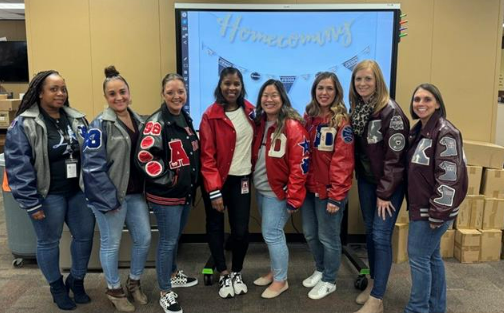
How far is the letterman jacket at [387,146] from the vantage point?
210 centimetres

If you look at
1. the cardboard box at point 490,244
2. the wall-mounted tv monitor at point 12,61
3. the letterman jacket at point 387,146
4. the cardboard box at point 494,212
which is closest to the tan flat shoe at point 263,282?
the letterman jacket at point 387,146

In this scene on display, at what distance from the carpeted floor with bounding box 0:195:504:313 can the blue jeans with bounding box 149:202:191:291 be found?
268mm

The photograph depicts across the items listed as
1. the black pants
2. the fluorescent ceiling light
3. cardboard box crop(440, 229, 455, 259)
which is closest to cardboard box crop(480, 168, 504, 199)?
cardboard box crop(440, 229, 455, 259)

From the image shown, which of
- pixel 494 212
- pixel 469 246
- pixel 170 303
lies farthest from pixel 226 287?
pixel 494 212

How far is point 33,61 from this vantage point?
10.6 feet

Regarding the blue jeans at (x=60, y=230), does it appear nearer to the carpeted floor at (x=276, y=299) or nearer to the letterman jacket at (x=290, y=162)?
the carpeted floor at (x=276, y=299)

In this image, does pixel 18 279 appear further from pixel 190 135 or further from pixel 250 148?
pixel 250 148

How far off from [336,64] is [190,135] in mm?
1371

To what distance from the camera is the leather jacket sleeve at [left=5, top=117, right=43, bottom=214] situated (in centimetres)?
208

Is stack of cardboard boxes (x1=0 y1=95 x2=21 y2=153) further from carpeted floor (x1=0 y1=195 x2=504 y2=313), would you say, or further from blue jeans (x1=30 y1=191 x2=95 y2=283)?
blue jeans (x1=30 y1=191 x2=95 y2=283)

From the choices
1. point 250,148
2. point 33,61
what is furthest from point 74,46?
point 250,148

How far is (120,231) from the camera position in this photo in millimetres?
2289

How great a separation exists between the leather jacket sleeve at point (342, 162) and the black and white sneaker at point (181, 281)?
1136mm

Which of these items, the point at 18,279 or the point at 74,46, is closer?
the point at 18,279
